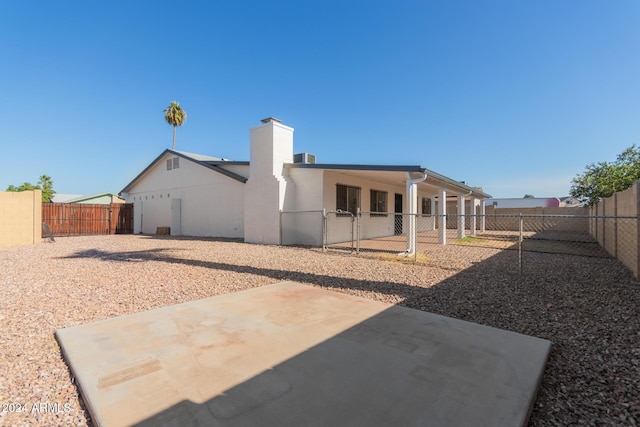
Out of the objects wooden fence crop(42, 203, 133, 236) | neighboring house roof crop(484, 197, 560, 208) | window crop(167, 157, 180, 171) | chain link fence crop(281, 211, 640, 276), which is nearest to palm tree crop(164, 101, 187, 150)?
wooden fence crop(42, 203, 133, 236)

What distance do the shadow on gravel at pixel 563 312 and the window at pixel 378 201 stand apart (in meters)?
7.55

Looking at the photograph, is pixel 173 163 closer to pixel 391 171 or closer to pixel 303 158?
pixel 303 158

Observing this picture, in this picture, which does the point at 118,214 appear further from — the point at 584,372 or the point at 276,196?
the point at 584,372

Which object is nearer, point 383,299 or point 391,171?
point 383,299

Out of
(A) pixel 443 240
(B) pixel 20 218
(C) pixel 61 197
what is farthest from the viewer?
(C) pixel 61 197

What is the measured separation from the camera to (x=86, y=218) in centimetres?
2083

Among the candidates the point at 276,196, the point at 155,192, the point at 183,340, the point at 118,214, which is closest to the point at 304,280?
the point at 183,340

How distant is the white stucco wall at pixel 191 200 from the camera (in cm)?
1650

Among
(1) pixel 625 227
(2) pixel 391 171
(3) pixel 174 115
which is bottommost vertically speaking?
(1) pixel 625 227

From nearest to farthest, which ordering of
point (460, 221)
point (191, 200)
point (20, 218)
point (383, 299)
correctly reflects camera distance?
point (383, 299), point (20, 218), point (460, 221), point (191, 200)

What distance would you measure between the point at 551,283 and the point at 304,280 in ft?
16.1

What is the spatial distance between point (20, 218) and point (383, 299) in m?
16.1

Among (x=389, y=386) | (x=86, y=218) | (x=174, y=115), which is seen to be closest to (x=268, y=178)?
(x=389, y=386)

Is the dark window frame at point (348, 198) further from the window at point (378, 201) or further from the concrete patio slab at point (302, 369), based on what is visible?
the concrete patio slab at point (302, 369)
